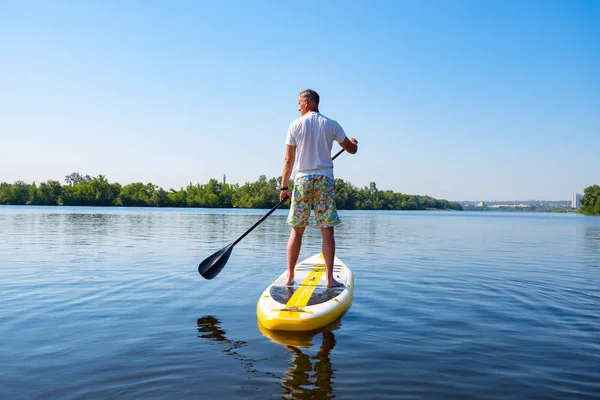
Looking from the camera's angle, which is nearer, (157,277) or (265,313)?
(265,313)

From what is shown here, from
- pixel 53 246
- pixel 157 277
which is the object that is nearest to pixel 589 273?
Answer: pixel 157 277

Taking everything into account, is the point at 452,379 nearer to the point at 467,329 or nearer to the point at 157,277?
the point at 467,329

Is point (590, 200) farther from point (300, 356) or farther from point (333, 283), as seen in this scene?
point (300, 356)

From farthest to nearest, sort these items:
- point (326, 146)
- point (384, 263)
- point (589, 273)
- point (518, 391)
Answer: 1. point (384, 263)
2. point (589, 273)
3. point (326, 146)
4. point (518, 391)

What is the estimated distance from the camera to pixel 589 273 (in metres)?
9.33

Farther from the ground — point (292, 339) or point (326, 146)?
point (326, 146)

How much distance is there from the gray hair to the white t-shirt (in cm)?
18

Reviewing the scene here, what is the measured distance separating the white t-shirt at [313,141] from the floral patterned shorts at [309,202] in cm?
10

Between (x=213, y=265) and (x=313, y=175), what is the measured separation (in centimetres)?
206

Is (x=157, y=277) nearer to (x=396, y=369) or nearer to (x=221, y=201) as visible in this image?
(x=396, y=369)

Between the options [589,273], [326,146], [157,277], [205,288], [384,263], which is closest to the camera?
[326,146]

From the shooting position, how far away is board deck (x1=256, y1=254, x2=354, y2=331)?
15.1ft

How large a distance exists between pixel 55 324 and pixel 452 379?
3977 mm

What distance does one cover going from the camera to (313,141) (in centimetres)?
561
